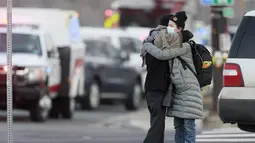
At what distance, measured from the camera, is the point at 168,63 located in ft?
35.7

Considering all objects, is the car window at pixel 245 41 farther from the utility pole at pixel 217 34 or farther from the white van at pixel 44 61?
the white van at pixel 44 61

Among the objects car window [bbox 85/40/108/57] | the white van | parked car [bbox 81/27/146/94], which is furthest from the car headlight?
parked car [bbox 81/27/146/94]

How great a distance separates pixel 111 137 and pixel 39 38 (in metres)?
5.17

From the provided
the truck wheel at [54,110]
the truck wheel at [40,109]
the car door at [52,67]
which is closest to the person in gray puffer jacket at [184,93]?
the truck wheel at [40,109]

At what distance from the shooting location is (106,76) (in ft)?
83.1

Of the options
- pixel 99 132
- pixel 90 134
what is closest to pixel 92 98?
pixel 99 132

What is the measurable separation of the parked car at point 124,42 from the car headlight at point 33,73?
6.08 m

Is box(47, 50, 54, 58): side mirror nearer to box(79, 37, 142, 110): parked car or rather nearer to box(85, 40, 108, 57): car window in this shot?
box(79, 37, 142, 110): parked car

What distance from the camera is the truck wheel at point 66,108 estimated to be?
22038mm

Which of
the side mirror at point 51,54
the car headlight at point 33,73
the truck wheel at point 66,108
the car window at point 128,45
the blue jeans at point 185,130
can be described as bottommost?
the truck wheel at point 66,108

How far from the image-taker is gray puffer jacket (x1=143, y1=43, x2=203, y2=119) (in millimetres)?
10711

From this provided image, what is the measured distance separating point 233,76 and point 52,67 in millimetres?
9718

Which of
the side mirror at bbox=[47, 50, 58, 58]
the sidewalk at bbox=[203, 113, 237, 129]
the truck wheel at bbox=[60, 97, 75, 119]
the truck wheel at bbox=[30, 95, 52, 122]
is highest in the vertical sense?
the side mirror at bbox=[47, 50, 58, 58]

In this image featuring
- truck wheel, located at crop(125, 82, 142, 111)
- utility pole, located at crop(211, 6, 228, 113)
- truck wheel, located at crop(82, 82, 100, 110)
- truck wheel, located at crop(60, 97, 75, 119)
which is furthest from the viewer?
truck wheel, located at crop(125, 82, 142, 111)
